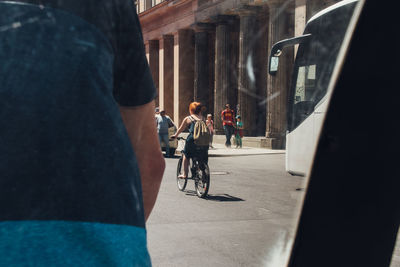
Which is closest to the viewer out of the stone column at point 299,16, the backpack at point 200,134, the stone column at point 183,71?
the backpack at point 200,134

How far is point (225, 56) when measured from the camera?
27.7 m

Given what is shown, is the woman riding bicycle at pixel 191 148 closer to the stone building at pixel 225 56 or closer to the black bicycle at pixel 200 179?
the black bicycle at pixel 200 179

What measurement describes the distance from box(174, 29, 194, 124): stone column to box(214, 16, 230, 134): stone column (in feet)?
12.2

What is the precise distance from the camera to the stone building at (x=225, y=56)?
826 inches

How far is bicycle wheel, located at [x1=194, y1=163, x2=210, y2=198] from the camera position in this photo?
27.8 ft

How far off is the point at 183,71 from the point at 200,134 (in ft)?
75.1

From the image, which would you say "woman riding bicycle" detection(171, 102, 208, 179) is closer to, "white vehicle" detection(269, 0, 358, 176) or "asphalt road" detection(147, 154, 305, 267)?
"asphalt road" detection(147, 154, 305, 267)

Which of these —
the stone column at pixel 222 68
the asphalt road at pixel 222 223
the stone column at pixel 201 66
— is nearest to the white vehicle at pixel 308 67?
the asphalt road at pixel 222 223

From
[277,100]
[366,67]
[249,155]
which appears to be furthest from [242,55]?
[366,67]

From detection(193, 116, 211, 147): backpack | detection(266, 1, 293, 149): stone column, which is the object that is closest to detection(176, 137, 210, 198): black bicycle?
detection(193, 116, 211, 147): backpack

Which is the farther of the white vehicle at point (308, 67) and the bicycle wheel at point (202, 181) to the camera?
the bicycle wheel at point (202, 181)

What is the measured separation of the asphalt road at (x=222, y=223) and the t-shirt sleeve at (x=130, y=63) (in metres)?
0.38

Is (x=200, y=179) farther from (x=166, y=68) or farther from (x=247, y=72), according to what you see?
(x=166, y=68)

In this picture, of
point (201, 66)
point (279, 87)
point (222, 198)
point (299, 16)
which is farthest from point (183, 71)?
point (222, 198)
